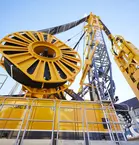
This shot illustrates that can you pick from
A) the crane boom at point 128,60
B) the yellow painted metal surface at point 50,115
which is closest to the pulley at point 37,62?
the yellow painted metal surface at point 50,115

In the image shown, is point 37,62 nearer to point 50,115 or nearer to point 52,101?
point 52,101

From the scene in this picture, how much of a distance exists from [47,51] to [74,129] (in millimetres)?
3875

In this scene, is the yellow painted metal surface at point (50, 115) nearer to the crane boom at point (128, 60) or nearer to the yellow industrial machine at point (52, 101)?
the yellow industrial machine at point (52, 101)

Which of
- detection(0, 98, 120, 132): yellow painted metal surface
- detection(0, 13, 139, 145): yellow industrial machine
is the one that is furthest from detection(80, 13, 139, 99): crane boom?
detection(0, 98, 120, 132): yellow painted metal surface

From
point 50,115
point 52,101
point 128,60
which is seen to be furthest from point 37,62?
point 128,60

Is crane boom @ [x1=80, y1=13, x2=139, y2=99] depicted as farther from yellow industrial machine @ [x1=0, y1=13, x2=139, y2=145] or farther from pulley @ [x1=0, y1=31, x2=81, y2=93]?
pulley @ [x1=0, y1=31, x2=81, y2=93]

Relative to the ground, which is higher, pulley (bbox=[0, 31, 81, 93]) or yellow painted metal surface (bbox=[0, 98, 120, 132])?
pulley (bbox=[0, 31, 81, 93])

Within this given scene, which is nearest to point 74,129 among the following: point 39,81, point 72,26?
point 39,81

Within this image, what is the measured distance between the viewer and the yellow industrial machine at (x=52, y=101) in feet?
10.1

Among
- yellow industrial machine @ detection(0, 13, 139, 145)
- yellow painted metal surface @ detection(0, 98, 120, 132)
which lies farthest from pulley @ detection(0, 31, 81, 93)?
yellow painted metal surface @ detection(0, 98, 120, 132)

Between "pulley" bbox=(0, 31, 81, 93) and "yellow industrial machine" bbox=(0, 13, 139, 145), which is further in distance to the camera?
"pulley" bbox=(0, 31, 81, 93)

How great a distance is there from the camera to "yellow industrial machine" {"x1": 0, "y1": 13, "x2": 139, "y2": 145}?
10.1 ft

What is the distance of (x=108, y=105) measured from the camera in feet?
13.2

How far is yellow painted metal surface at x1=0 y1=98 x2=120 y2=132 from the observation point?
3.17m
